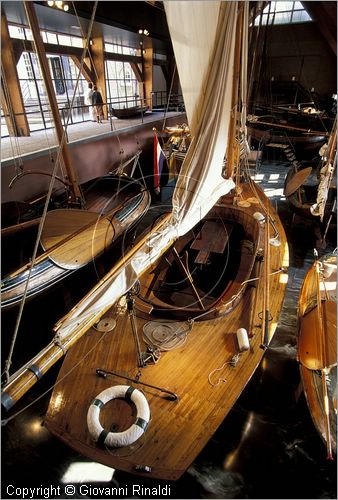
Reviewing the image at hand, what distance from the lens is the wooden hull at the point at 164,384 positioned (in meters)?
1.96

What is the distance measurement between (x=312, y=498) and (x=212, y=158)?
3.24 meters

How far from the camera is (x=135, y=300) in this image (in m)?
3.02

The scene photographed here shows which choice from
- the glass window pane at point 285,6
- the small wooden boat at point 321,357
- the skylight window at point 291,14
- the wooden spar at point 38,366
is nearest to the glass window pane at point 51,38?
the wooden spar at point 38,366

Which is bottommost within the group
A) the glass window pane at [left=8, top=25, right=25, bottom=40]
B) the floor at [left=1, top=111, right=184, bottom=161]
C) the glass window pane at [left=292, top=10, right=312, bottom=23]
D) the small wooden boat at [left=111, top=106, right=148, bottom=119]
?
the floor at [left=1, top=111, right=184, bottom=161]

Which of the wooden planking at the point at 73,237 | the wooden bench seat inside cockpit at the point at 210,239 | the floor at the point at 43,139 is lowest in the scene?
the wooden bench seat inside cockpit at the point at 210,239

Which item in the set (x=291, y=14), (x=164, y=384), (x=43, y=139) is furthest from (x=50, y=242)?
(x=291, y=14)

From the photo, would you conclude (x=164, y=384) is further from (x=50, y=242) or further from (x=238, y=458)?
(x=50, y=242)

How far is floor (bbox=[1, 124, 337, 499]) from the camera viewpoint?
246 centimetres

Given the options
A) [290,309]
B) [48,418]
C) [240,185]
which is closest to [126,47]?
[240,185]

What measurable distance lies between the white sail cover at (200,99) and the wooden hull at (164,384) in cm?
90

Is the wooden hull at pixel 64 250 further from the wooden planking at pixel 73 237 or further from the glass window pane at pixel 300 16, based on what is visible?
the glass window pane at pixel 300 16

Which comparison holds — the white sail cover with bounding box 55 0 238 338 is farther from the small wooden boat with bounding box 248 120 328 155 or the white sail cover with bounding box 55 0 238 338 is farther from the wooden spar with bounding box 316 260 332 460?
the small wooden boat with bounding box 248 120 328 155

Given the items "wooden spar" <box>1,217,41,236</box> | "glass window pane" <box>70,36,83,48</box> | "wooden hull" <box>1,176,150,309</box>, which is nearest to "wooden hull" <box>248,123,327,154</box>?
"glass window pane" <box>70,36,83,48</box>

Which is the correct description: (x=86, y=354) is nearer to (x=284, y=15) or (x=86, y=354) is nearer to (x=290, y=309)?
(x=290, y=309)
